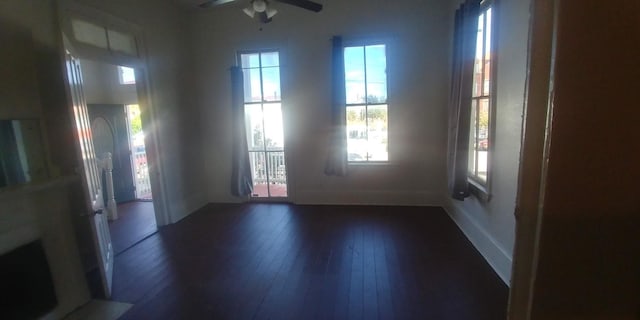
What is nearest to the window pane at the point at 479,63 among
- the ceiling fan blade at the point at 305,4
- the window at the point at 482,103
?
the window at the point at 482,103

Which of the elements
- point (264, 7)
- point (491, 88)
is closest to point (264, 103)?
point (264, 7)

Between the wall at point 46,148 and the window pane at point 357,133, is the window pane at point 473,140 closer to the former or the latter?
the window pane at point 357,133

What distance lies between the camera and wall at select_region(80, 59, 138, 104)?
470 cm

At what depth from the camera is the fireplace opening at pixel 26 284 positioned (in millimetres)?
1820

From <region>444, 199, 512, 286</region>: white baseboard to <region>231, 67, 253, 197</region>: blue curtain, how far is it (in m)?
2.90

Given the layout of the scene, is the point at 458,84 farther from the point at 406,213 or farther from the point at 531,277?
the point at 531,277

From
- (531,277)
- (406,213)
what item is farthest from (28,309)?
(406,213)

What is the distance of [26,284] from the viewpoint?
1912 mm

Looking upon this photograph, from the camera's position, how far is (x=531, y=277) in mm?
419

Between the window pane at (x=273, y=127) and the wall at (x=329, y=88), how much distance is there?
0.54 ft

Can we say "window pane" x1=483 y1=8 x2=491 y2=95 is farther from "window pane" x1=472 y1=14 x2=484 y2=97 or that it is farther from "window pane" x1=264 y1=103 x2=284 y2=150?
"window pane" x1=264 y1=103 x2=284 y2=150

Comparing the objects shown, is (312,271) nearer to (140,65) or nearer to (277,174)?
(277,174)

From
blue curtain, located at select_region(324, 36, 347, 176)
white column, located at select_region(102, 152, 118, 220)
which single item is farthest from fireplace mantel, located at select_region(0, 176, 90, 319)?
blue curtain, located at select_region(324, 36, 347, 176)

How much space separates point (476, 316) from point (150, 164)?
370 cm
